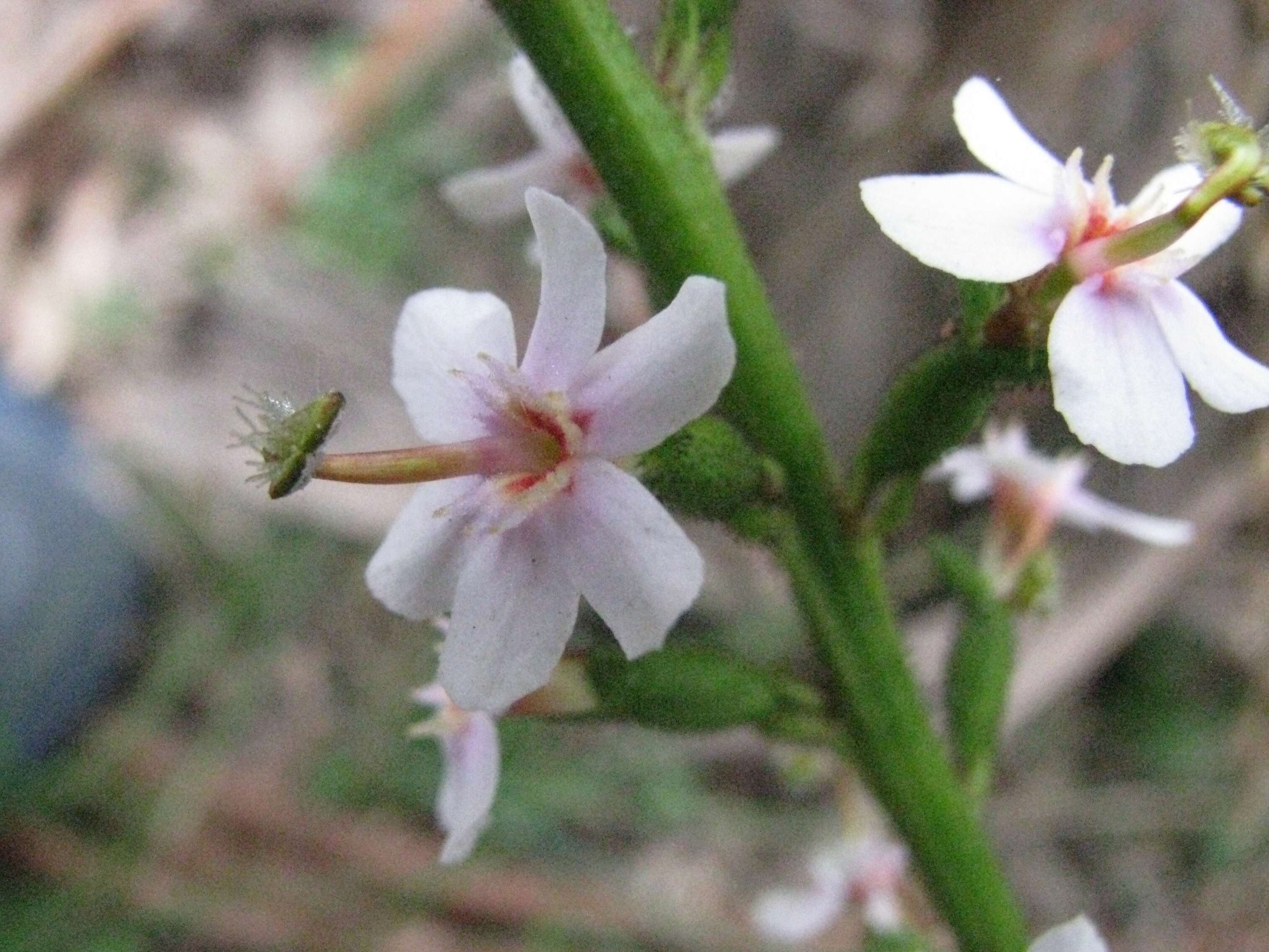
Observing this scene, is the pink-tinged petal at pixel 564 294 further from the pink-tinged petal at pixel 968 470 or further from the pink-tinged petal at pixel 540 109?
the pink-tinged petal at pixel 968 470

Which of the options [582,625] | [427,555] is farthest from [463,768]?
[582,625]

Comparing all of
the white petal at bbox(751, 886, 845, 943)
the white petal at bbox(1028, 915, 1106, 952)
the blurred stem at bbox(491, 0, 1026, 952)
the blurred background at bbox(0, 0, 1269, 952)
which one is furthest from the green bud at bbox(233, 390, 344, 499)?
A: the blurred background at bbox(0, 0, 1269, 952)

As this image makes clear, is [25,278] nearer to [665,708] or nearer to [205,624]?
[205,624]

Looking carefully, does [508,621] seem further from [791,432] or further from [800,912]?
[800,912]

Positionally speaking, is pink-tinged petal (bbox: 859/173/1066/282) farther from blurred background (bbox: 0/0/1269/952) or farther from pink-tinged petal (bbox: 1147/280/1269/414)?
blurred background (bbox: 0/0/1269/952)

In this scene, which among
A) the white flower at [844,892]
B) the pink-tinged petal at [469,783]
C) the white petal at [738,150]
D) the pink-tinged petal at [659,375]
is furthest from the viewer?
the white flower at [844,892]

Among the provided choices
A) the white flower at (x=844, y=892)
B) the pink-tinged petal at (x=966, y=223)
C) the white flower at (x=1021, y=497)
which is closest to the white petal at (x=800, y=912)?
the white flower at (x=844, y=892)

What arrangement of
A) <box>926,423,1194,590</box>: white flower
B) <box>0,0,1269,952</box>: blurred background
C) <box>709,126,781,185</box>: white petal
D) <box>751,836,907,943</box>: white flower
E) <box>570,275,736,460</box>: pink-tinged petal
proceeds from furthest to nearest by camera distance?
<box>0,0,1269,952</box>: blurred background, <box>751,836,907,943</box>: white flower, <box>926,423,1194,590</box>: white flower, <box>709,126,781,185</box>: white petal, <box>570,275,736,460</box>: pink-tinged petal
